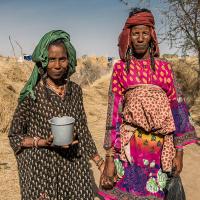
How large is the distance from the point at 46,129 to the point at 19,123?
0.19 m

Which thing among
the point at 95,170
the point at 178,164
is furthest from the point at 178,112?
the point at 95,170

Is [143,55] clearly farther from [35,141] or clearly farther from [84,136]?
[35,141]

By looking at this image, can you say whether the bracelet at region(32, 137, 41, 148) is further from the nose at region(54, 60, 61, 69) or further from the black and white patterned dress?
the nose at region(54, 60, 61, 69)

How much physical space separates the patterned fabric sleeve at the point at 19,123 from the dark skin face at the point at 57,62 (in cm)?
24

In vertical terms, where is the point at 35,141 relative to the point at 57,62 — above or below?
below

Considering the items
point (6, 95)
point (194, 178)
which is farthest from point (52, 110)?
point (6, 95)

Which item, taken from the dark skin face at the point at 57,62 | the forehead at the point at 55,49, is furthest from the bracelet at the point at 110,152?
the forehead at the point at 55,49

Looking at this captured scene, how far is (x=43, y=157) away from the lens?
2.39 m

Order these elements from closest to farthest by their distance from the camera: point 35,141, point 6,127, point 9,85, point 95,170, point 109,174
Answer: point 35,141 < point 109,174 < point 95,170 < point 6,127 < point 9,85

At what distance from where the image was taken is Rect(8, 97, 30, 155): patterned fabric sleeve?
2395 mm

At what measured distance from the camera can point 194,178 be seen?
219 inches

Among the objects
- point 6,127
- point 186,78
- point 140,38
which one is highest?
point 140,38

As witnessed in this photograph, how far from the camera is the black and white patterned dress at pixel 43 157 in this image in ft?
7.84

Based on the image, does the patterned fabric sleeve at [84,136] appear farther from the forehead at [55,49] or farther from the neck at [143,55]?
the neck at [143,55]
